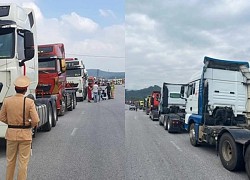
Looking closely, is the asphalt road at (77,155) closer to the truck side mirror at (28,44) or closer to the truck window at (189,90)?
the truck side mirror at (28,44)

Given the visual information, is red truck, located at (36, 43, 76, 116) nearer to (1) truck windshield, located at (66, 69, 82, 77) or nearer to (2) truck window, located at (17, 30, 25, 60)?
(2) truck window, located at (17, 30, 25, 60)

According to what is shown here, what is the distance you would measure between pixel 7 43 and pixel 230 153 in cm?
553

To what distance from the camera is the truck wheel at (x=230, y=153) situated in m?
6.83

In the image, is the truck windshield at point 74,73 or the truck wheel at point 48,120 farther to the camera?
the truck windshield at point 74,73

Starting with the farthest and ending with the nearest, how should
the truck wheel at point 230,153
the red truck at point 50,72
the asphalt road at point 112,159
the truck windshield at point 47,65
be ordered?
1. the truck windshield at point 47,65
2. the red truck at point 50,72
3. the truck wheel at point 230,153
4. the asphalt road at point 112,159

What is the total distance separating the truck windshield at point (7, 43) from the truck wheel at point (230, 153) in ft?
16.8

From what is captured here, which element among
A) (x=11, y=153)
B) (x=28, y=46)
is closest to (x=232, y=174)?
(x=11, y=153)

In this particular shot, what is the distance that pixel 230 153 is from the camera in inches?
287

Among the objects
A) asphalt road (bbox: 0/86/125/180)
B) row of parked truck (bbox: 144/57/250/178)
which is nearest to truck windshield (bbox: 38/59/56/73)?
asphalt road (bbox: 0/86/125/180)

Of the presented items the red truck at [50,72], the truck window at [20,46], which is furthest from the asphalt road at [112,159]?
the red truck at [50,72]

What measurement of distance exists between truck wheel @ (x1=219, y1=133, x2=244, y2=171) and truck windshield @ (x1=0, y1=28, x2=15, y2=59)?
5.13m

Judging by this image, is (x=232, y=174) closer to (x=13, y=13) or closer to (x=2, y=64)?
(x=2, y=64)

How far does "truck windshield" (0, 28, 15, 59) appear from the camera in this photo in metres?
7.70

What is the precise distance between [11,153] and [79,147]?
135 inches
